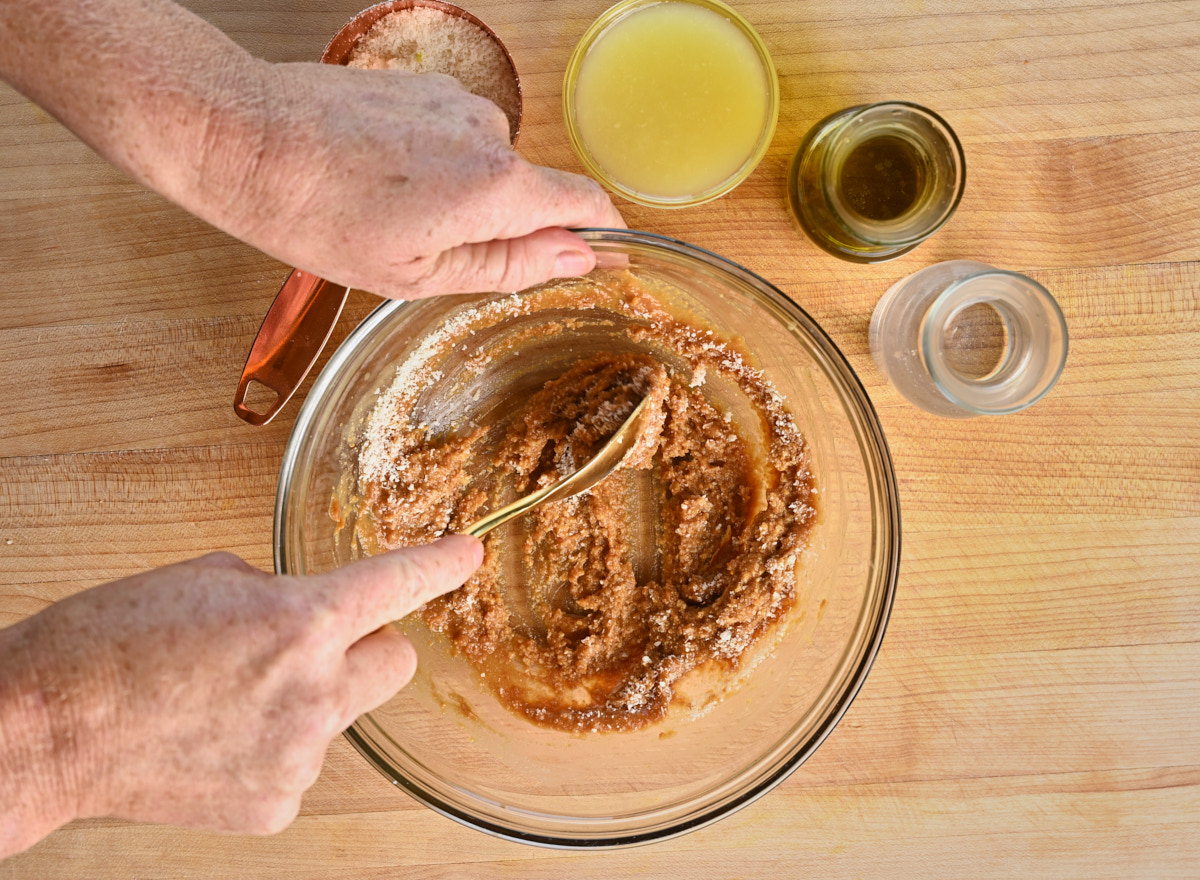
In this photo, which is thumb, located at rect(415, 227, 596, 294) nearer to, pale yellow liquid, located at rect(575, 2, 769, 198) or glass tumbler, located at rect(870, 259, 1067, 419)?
pale yellow liquid, located at rect(575, 2, 769, 198)

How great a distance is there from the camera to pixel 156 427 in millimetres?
1512

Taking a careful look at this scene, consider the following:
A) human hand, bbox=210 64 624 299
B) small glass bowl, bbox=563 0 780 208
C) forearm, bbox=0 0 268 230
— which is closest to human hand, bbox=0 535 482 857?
human hand, bbox=210 64 624 299

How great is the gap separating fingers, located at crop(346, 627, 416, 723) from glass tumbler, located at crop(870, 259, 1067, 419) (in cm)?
102

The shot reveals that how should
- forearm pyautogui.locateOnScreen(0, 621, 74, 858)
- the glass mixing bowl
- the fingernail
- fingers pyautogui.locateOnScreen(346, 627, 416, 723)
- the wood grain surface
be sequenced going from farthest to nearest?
the wood grain surface, the glass mixing bowl, the fingernail, fingers pyautogui.locateOnScreen(346, 627, 416, 723), forearm pyautogui.locateOnScreen(0, 621, 74, 858)

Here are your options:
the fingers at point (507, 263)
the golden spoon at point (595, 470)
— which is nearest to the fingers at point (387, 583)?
the golden spoon at point (595, 470)

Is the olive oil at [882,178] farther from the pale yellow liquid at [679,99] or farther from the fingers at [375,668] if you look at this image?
the fingers at [375,668]

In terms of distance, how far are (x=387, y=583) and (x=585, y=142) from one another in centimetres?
Answer: 87

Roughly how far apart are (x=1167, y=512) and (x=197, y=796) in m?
1.78

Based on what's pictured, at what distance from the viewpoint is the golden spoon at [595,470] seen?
54.5 inches

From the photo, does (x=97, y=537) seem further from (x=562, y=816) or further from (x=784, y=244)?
(x=784, y=244)

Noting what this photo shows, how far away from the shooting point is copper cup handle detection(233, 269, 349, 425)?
4.52 feet

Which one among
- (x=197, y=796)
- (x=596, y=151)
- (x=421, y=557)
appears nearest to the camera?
(x=197, y=796)

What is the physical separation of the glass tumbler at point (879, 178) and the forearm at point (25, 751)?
1384 millimetres

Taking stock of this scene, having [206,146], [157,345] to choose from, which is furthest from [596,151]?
[157,345]
